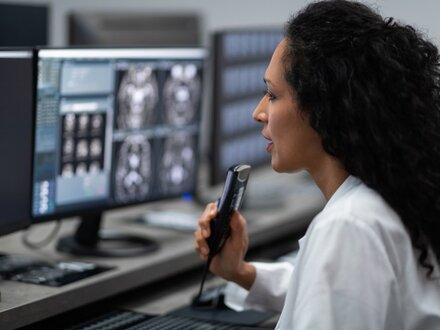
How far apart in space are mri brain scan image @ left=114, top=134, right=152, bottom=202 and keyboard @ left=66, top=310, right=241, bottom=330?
0.39 metres

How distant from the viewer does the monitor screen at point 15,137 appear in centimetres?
159

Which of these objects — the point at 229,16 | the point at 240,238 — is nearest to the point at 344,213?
the point at 240,238

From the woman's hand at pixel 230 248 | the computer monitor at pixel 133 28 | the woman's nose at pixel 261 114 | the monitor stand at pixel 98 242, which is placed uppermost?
the computer monitor at pixel 133 28

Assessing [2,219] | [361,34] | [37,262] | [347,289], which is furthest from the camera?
[37,262]

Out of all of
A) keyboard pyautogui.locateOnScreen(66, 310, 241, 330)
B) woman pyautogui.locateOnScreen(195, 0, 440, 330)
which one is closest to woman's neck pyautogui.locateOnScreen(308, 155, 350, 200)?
woman pyautogui.locateOnScreen(195, 0, 440, 330)

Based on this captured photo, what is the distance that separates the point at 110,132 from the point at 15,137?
355 millimetres

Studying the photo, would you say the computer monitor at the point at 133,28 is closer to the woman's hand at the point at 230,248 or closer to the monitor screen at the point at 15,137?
the monitor screen at the point at 15,137

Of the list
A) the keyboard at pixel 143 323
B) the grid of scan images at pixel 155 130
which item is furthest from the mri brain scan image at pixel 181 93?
the keyboard at pixel 143 323

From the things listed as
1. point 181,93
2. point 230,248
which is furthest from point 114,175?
point 230,248

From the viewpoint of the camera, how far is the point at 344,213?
1181 millimetres

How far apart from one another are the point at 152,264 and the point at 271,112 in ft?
2.13

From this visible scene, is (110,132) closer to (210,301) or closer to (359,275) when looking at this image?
(210,301)

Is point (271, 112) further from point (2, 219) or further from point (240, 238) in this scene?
point (2, 219)

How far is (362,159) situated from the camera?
1221mm
